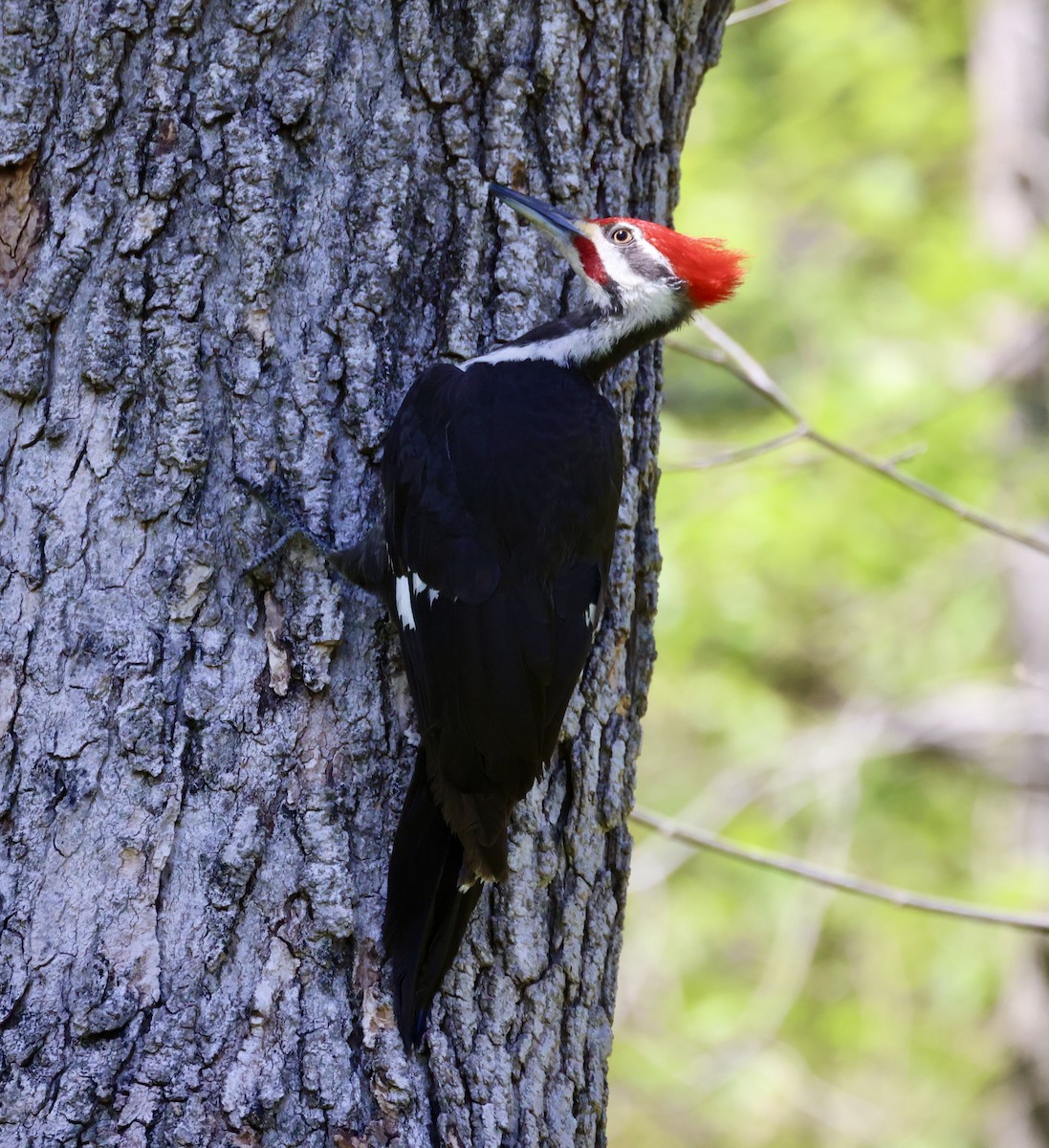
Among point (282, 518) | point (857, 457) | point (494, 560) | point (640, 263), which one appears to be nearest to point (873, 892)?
point (857, 457)

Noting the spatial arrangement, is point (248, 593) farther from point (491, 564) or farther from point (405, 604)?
point (491, 564)

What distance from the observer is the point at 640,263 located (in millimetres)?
2389

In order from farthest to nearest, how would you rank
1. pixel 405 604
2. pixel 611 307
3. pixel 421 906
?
pixel 611 307, pixel 405 604, pixel 421 906

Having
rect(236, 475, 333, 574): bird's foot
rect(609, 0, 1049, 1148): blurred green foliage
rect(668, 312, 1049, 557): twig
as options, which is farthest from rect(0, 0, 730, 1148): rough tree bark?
rect(609, 0, 1049, 1148): blurred green foliage

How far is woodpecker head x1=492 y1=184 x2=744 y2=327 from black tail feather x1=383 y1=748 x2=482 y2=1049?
2.96 feet

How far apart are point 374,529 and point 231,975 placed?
27.8 inches

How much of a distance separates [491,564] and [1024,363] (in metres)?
4.47

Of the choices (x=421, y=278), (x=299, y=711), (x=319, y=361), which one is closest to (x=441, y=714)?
(x=299, y=711)

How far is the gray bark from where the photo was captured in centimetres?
582

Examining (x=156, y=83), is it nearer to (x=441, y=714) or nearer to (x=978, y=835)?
(x=441, y=714)

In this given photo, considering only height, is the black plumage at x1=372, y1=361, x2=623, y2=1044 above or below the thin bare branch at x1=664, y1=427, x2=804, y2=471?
below

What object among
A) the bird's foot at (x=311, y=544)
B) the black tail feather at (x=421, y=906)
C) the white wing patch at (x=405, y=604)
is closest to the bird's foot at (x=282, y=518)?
the bird's foot at (x=311, y=544)

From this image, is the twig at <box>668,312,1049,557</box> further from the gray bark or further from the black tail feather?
the gray bark

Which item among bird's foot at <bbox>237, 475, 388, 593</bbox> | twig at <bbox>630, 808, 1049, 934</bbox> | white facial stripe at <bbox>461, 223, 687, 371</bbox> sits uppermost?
white facial stripe at <bbox>461, 223, 687, 371</bbox>
